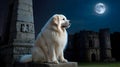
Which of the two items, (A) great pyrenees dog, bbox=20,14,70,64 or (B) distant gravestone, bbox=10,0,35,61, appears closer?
(A) great pyrenees dog, bbox=20,14,70,64

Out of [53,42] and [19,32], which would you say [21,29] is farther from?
[53,42]

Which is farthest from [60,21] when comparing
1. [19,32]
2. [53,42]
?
[19,32]

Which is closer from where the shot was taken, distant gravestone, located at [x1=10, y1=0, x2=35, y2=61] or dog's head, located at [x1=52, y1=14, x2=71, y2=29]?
dog's head, located at [x1=52, y1=14, x2=71, y2=29]

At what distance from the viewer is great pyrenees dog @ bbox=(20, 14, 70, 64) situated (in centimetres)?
483

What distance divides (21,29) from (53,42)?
8.43 ft

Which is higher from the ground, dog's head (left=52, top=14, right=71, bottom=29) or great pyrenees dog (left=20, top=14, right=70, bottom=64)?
dog's head (left=52, top=14, right=71, bottom=29)

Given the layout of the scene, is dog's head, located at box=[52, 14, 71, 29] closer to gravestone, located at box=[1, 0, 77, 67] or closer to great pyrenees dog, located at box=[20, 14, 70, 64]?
great pyrenees dog, located at box=[20, 14, 70, 64]

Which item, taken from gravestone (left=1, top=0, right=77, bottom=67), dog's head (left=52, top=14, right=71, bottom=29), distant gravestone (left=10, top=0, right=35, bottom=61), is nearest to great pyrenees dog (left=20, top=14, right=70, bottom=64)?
dog's head (left=52, top=14, right=71, bottom=29)

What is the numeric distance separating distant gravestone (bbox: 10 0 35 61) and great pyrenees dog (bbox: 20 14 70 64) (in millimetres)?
1887

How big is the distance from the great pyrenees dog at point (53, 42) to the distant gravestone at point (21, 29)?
6.19 ft

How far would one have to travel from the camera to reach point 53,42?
4832 mm

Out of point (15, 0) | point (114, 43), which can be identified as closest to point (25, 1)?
point (15, 0)

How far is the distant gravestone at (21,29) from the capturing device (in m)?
6.80

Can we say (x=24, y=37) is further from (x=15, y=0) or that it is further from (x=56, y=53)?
(x=56, y=53)
